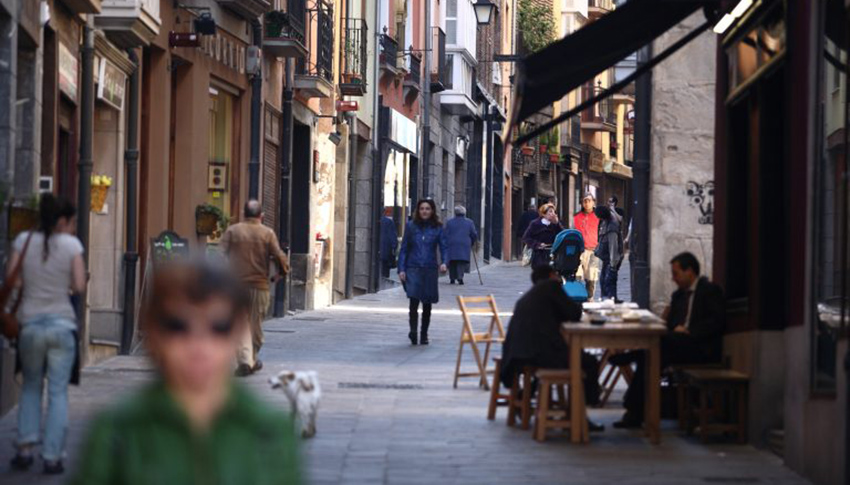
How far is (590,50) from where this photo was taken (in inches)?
477

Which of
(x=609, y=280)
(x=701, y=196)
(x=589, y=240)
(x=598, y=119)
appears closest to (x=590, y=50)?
(x=701, y=196)

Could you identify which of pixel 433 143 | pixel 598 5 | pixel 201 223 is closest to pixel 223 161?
pixel 201 223

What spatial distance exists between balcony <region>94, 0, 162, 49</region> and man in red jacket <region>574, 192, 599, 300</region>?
38.8 ft

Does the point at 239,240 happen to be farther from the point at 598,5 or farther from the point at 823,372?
the point at 598,5

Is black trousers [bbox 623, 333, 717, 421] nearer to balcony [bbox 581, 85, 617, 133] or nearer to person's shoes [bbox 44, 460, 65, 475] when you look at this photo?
person's shoes [bbox 44, 460, 65, 475]

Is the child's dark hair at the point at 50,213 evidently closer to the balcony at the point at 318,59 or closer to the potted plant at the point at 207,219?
the potted plant at the point at 207,219

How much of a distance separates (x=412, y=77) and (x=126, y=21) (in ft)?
72.5

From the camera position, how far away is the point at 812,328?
1023 centimetres

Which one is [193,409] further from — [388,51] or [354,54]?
[388,51]

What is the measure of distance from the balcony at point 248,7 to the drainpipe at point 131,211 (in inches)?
141

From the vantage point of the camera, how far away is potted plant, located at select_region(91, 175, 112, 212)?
56.7ft

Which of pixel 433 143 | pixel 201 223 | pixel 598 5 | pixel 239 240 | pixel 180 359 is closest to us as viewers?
pixel 180 359

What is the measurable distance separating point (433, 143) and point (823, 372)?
112ft

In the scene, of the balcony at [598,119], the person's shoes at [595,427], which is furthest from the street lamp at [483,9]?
the balcony at [598,119]
